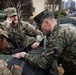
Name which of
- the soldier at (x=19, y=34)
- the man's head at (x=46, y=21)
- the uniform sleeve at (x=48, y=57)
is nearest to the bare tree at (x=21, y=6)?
the soldier at (x=19, y=34)

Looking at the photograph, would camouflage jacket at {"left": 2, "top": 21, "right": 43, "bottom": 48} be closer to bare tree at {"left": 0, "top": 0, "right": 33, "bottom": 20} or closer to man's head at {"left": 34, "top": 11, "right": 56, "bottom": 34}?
man's head at {"left": 34, "top": 11, "right": 56, "bottom": 34}

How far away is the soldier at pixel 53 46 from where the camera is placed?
2.71 metres

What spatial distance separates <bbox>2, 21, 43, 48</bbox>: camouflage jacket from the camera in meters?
4.54

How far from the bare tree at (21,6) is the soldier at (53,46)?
38.2 ft

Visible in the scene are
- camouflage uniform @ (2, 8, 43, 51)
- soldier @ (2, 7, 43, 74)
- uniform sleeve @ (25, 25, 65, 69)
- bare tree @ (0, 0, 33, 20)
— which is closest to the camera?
uniform sleeve @ (25, 25, 65, 69)

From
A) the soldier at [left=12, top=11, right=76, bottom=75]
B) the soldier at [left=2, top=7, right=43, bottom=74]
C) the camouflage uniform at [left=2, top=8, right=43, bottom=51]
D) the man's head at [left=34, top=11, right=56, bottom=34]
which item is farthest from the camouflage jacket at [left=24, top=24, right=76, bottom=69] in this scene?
the camouflage uniform at [left=2, top=8, right=43, bottom=51]

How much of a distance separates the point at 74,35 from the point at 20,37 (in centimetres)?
210

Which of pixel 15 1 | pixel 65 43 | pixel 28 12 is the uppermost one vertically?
pixel 65 43

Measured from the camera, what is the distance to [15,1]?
15.1 metres

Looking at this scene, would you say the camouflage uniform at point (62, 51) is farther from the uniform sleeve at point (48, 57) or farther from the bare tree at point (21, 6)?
the bare tree at point (21, 6)

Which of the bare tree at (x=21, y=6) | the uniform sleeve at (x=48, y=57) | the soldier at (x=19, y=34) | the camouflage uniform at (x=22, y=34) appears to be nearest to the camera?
the uniform sleeve at (x=48, y=57)

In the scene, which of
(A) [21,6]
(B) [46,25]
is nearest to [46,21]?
(B) [46,25]

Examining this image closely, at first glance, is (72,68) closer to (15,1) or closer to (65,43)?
(65,43)

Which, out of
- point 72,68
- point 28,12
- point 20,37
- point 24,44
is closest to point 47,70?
point 72,68
